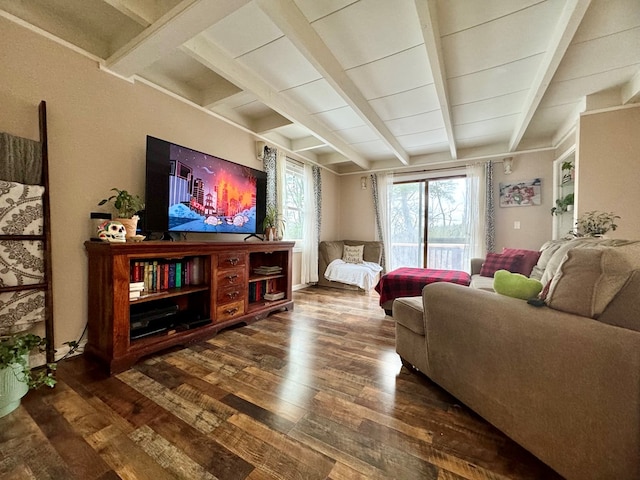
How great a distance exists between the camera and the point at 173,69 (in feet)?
7.55

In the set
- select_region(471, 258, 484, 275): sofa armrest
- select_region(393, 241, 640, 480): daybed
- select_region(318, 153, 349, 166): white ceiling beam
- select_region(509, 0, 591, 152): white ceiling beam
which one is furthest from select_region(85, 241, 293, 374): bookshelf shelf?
select_region(509, 0, 591, 152): white ceiling beam

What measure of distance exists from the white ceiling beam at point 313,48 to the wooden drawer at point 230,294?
1.96 meters

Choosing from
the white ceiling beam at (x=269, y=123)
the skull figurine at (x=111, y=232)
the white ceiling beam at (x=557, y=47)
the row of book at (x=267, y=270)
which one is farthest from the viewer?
the white ceiling beam at (x=269, y=123)

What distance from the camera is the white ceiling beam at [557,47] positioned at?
145cm

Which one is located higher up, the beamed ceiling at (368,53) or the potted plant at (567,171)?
the beamed ceiling at (368,53)

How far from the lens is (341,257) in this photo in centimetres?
492

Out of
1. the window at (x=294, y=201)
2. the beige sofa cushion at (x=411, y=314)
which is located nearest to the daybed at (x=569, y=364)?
the beige sofa cushion at (x=411, y=314)

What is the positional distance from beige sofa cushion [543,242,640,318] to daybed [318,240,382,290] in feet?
10.4

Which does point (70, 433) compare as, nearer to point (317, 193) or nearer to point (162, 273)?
point (162, 273)

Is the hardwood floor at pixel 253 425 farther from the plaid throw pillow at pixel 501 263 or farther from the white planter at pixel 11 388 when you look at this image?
the plaid throw pillow at pixel 501 263

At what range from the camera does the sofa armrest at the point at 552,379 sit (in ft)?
2.63

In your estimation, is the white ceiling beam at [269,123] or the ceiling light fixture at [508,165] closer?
the white ceiling beam at [269,123]

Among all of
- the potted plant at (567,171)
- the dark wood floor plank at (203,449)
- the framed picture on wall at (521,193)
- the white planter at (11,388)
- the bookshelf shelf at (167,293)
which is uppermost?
the potted plant at (567,171)

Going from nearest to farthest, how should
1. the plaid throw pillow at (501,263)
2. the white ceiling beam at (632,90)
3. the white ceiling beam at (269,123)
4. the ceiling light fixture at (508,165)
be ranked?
the white ceiling beam at (632,90) < the plaid throw pillow at (501,263) < the white ceiling beam at (269,123) < the ceiling light fixture at (508,165)
